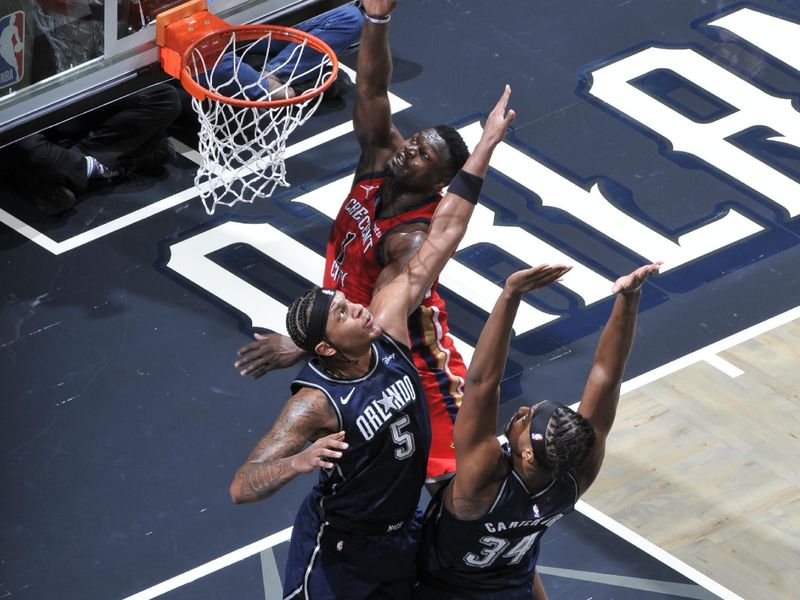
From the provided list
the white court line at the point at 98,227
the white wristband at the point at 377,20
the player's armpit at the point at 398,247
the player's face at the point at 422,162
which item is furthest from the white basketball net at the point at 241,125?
the player's armpit at the point at 398,247

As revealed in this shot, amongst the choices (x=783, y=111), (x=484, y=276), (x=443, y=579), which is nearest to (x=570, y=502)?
(x=443, y=579)

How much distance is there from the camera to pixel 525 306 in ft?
37.0

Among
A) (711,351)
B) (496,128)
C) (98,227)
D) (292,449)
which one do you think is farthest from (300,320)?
(98,227)

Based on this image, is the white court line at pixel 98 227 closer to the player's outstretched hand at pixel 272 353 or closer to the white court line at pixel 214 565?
the white court line at pixel 214 565

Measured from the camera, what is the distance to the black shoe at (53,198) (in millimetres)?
11695

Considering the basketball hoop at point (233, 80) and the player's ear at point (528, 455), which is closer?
the player's ear at point (528, 455)

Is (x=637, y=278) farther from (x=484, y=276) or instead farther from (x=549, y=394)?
(x=484, y=276)

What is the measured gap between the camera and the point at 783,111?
13062 mm

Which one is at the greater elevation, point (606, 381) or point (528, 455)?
point (606, 381)

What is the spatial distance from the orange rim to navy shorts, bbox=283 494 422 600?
292cm

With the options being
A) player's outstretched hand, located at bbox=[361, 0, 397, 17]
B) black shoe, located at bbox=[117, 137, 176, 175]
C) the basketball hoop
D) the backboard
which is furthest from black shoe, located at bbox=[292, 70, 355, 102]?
player's outstretched hand, located at bbox=[361, 0, 397, 17]

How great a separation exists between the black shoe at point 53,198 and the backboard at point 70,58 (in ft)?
5.33

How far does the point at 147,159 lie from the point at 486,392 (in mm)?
5489

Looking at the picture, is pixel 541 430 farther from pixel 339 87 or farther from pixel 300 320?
pixel 339 87
